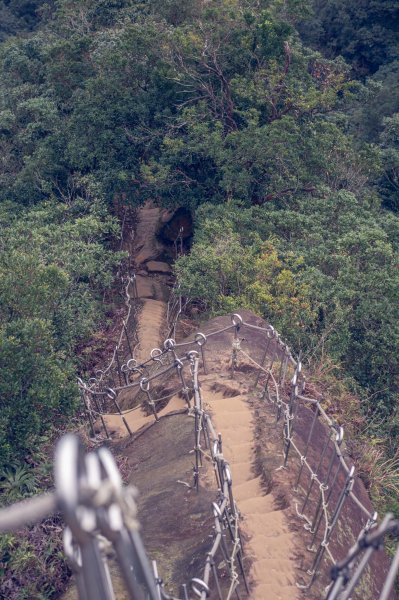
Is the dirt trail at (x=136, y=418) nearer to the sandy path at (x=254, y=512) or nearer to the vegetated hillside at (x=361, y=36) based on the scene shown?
the sandy path at (x=254, y=512)

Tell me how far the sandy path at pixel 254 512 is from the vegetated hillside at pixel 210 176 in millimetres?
2246

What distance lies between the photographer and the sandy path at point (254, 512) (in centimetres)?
497

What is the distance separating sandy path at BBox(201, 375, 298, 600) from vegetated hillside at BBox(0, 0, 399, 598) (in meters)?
2.25

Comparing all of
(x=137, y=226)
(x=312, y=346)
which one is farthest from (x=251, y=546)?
(x=137, y=226)

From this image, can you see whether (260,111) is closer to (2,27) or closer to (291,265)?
(291,265)

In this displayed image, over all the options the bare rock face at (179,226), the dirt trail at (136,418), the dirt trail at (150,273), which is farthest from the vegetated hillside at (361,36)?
the dirt trail at (136,418)

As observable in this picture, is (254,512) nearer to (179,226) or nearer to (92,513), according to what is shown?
(92,513)

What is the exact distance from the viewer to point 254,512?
569 cm

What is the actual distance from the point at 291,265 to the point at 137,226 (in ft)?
21.9

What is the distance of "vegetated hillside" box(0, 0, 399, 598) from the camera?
10.6m

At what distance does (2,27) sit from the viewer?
92.1 feet

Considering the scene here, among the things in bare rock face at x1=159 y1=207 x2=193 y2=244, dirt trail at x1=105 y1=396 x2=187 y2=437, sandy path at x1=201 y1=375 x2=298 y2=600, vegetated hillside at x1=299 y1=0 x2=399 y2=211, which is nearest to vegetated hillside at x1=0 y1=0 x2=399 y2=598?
dirt trail at x1=105 y1=396 x2=187 y2=437

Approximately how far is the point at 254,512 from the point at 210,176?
1031cm

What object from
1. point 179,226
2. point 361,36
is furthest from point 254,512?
point 361,36
